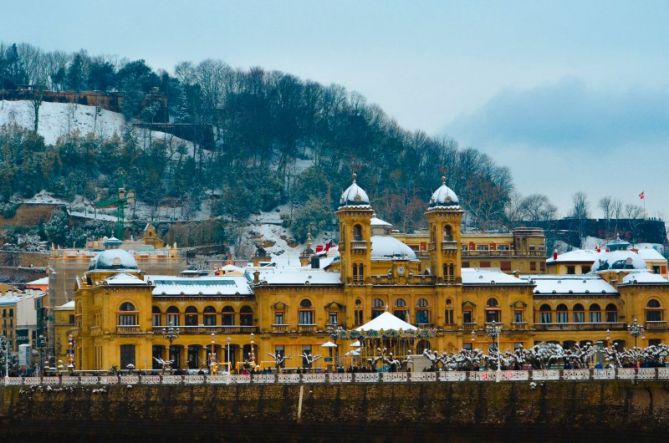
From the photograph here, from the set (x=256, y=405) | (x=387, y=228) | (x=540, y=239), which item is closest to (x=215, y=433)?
(x=256, y=405)

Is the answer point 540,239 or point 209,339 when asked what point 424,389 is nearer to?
point 209,339

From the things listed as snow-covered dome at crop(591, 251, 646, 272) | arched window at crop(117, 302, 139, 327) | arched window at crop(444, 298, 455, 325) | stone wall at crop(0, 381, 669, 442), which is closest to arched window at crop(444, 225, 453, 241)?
arched window at crop(444, 298, 455, 325)

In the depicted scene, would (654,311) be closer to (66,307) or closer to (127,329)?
(127,329)

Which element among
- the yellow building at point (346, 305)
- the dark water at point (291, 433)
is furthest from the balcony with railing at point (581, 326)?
the dark water at point (291, 433)

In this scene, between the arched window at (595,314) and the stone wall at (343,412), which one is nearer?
the stone wall at (343,412)

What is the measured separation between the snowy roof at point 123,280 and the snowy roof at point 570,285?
1083 inches

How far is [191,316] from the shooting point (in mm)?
147125

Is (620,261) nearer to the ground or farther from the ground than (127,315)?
farther from the ground

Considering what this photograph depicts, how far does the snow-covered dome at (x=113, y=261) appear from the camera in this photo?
14875 centimetres

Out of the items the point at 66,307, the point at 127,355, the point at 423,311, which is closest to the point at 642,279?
the point at 423,311

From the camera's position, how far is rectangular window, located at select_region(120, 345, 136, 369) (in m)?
143

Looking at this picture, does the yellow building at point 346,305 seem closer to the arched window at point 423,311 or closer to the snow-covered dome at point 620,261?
the arched window at point 423,311

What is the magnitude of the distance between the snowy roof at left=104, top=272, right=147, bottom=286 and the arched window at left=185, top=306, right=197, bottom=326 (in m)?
3.85

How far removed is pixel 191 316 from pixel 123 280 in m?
5.64
